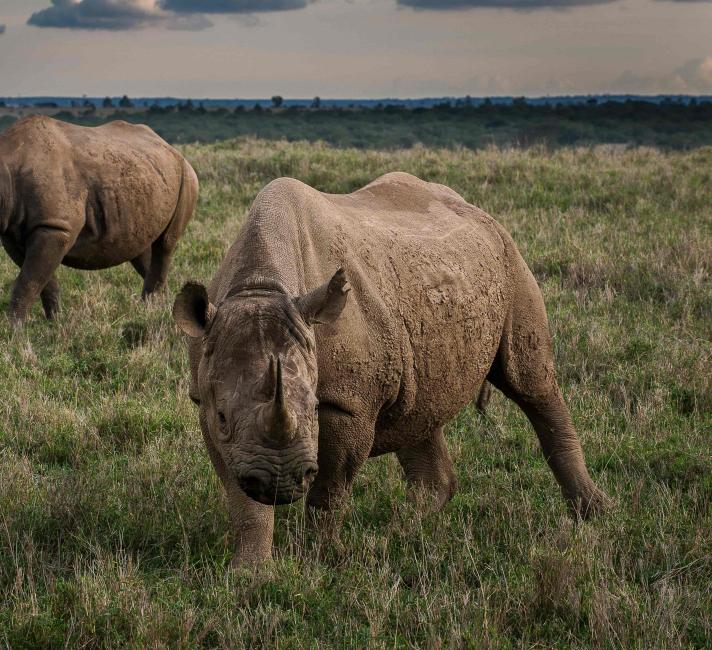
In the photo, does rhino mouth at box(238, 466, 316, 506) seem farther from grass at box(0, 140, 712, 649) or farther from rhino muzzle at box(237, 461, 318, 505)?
grass at box(0, 140, 712, 649)

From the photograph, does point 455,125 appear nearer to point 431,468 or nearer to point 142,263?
point 142,263

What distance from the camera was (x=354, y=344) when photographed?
4.44 m

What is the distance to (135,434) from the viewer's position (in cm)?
665

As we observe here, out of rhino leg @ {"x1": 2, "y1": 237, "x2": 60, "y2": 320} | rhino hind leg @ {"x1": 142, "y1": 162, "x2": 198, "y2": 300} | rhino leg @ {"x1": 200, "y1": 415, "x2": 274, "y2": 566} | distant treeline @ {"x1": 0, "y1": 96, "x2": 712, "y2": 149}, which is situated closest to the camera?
rhino leg @ {"x1": 200, "y1": 415, "x2": 274, "y2": 566}

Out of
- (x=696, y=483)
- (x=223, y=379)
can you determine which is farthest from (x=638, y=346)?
(x=223, y=379)

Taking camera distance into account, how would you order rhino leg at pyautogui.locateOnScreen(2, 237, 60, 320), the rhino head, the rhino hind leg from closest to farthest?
the rhino head → rhino leg at pyautogui.locateOnScreen(2, 237, 60, 320) → the rhino hind leg

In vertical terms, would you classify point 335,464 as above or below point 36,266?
above

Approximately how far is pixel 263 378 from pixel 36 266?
6684 millimetres

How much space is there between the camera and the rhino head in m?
3.64

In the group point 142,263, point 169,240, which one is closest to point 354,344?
point 169,240

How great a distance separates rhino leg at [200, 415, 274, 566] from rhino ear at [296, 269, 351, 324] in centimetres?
74

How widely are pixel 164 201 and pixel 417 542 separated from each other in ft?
23.0

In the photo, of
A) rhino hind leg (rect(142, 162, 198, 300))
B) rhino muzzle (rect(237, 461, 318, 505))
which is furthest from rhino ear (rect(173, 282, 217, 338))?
rhino hind leg (rect(142, 162, 198, 300))

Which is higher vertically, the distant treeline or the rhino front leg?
the rhino front leg
